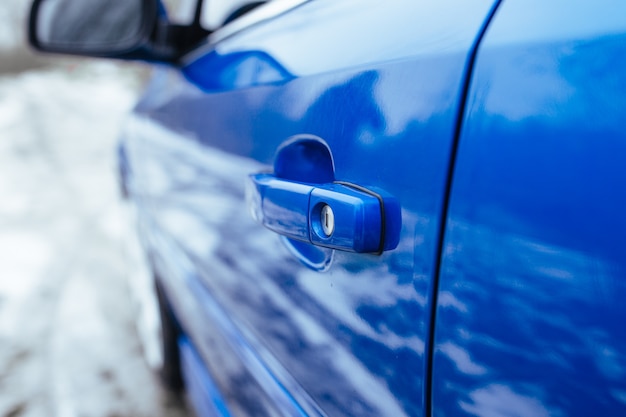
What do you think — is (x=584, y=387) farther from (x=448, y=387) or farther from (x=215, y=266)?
(x=215, y=266)

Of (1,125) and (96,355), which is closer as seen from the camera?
(96,355)

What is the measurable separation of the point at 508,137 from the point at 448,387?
0.31m

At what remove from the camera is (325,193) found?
35.5 inches

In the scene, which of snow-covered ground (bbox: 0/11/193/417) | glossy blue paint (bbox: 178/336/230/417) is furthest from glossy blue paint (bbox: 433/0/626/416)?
snow-covered ground (bbox: 0/11/193/417)

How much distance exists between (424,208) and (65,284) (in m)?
3.88

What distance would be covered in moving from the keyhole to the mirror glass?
4.08 ft

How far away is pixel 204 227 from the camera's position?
164 centimetres

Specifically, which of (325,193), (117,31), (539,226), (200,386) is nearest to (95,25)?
(117,31)

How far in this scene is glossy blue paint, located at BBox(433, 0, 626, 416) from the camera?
57 centimetres

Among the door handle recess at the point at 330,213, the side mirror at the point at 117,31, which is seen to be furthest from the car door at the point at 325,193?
the side mirror at the point at 117,31

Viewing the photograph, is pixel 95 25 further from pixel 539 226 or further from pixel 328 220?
pixel 539 226

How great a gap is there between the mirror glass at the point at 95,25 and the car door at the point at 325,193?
1.19 ft

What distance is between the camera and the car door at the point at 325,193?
0.78m

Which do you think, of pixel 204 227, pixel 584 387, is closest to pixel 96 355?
pixel 204 227
